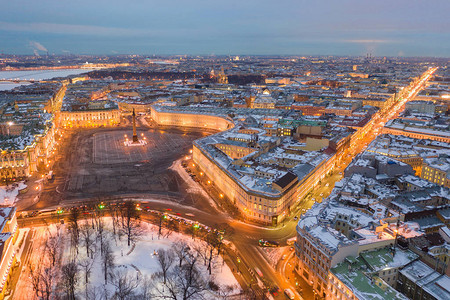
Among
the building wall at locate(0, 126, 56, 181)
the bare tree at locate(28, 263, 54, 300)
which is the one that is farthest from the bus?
the building wall at locate(0, 126, 56, 181)

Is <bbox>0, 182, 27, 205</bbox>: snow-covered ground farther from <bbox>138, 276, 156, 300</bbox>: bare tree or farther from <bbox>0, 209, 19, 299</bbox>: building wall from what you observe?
<bbox>138, 276, 156, 300</bbox>: bare tree

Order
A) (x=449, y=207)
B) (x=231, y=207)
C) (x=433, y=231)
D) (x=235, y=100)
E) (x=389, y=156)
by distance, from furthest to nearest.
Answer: (x=235, y=100) → (x=389, y=156) → (x=231, y=207) → (x=449, y=207) → (x=433, y=231)

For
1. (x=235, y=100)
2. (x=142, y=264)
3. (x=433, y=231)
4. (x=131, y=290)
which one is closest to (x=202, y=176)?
(x=142, y=264)

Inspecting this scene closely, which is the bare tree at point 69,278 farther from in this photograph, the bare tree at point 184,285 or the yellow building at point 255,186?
the yellow building at point 255,186

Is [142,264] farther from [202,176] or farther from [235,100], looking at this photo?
[235,100]

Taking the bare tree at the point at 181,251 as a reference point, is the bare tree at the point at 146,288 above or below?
below

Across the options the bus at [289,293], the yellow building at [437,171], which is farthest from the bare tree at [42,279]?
the yellow building at [437,171]
